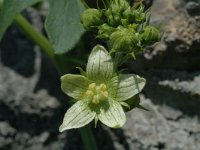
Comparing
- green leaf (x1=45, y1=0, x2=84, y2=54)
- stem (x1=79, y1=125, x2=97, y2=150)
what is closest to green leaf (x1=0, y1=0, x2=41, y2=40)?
green leaf (x1=45, y1=0, x2=84, y2=54)

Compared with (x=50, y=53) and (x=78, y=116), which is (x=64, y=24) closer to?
(x=50, y=53)

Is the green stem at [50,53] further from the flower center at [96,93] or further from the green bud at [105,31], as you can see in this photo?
the green bud at [105,31]

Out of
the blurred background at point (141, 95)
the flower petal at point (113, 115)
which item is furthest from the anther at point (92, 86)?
the blurred background at point (141, 95)

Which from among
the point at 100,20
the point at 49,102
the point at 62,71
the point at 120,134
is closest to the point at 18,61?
the point at 49,102

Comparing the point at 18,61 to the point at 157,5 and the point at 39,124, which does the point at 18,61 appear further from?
the point at 157,5

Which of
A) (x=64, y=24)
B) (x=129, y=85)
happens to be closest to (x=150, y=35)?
(x=129, y=85)

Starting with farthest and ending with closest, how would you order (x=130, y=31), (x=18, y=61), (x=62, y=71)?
1. (x=18, y=61)
2. (x=62, y=71)
3. (x=130, y=31)
